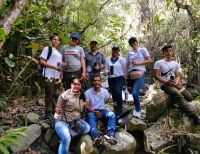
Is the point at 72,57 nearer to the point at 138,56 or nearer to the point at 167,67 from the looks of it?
the point at 138,56

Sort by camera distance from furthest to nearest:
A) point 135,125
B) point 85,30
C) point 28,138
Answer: point 85,30, point 135,125, point 28,138

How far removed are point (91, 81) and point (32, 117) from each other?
1612 millimetres

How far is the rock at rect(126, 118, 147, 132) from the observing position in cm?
726

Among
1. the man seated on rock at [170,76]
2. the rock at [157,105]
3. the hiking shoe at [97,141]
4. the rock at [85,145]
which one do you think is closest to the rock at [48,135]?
the rock at [85,145]

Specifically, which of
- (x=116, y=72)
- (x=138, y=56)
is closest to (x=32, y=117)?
(x=116, y=72)

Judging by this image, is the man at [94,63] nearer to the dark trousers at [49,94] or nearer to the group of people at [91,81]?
the group of people at [91,81]

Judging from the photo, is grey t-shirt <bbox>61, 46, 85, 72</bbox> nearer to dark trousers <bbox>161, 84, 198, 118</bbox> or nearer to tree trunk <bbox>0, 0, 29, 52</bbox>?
dark trousers <bbox>161, 84, 198, 118</bbox>

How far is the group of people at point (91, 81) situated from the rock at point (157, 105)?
12.8 inches

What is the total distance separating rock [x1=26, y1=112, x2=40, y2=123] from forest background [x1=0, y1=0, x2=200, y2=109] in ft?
2.26

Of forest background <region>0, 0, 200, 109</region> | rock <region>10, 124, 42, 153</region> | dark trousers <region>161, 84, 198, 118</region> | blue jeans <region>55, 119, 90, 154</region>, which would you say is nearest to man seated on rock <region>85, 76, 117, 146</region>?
blue jeans <region>55, 119, 90, 154</region>

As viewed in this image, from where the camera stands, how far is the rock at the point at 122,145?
6375 millimetres

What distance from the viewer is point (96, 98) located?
6.69 m

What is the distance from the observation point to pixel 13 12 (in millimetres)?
3289

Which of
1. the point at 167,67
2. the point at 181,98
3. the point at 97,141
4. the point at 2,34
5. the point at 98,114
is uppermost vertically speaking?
the point at 2,34
